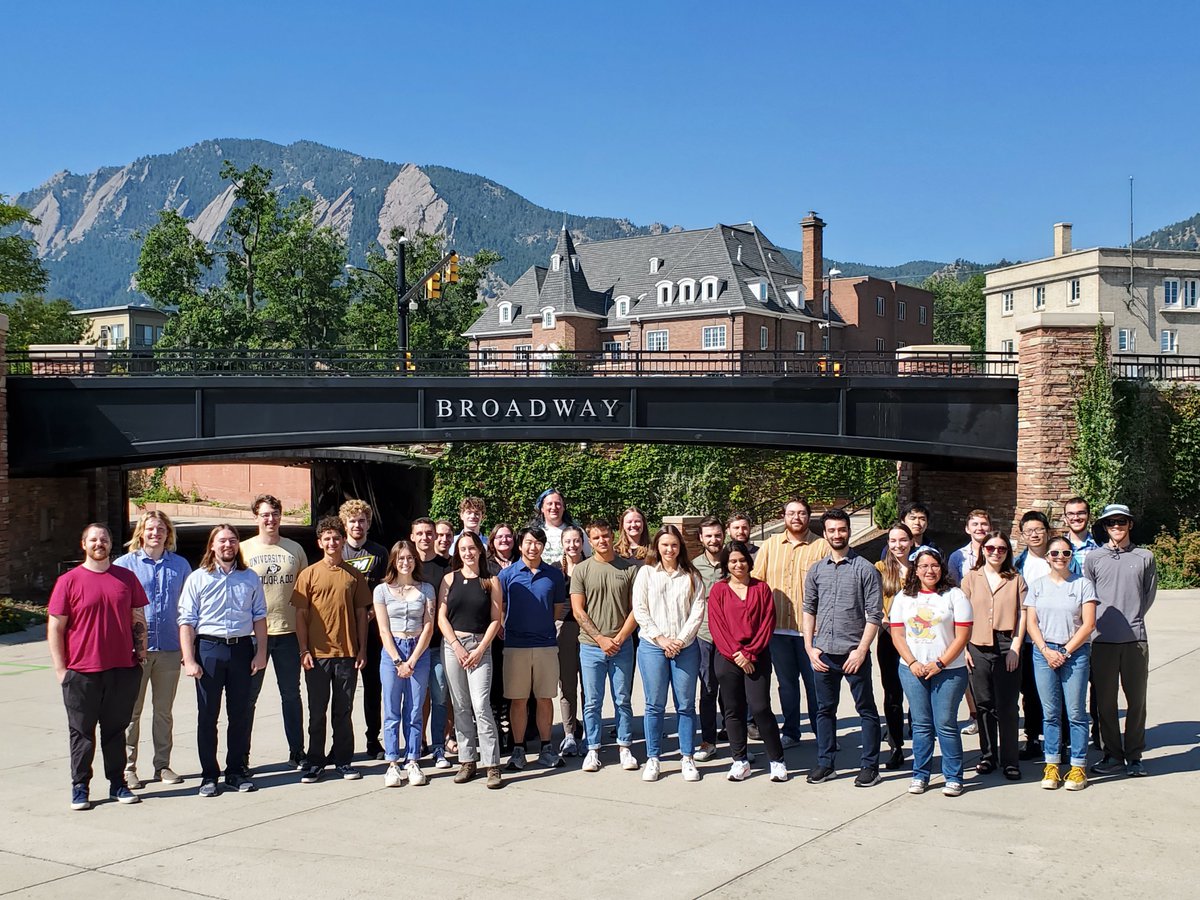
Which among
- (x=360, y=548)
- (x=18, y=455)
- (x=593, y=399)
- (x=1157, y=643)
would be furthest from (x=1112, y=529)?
(x=18, y=455)

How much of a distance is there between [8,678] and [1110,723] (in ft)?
36.9

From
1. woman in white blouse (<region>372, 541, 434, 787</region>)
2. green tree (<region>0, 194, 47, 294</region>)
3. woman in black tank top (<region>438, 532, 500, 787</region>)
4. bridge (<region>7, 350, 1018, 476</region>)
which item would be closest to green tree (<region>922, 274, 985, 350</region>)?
green tree (<region>0, 194, 47, 294</region>)

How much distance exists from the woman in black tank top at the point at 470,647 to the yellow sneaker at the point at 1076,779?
149 inches

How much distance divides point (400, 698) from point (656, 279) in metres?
52.8

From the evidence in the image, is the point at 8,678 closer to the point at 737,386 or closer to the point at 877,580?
the point at 877,580

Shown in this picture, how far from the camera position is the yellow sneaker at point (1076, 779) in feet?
25.2

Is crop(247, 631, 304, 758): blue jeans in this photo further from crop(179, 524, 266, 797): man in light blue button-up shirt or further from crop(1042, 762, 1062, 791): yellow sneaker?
crop(1042, 762, 1062, 791): yellow sneaker

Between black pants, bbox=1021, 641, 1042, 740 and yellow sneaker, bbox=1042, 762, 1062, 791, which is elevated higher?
black pants, bbox=1021, 641, 1042, 740

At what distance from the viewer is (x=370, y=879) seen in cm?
602

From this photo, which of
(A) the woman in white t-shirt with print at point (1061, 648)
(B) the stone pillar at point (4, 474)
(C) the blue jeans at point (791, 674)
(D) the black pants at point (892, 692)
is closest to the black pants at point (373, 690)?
(C) the blue jeans at point (791, 674)

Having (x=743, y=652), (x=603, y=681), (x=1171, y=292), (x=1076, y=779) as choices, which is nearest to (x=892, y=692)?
(x=743, y=652)

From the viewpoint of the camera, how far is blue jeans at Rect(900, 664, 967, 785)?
755cm

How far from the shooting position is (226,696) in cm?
778

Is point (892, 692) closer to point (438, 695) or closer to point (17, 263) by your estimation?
point (438, 695)
